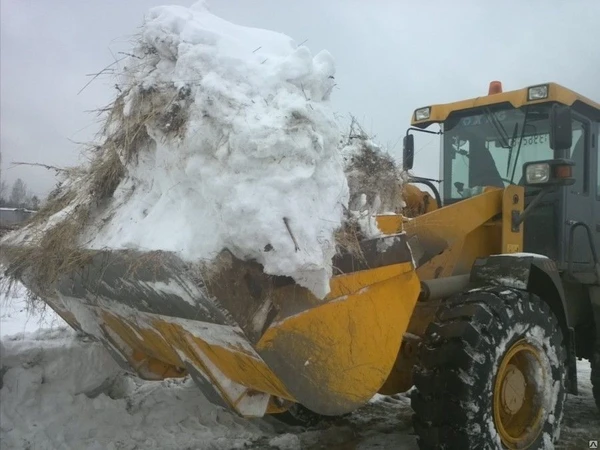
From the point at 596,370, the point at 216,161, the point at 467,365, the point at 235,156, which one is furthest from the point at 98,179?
the point at 596,370

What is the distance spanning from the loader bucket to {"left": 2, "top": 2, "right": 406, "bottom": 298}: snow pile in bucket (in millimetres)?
104

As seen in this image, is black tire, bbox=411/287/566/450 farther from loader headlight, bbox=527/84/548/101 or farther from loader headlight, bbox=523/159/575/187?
loader headlight, bbox=527/84/548/101

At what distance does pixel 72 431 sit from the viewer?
378 centimetres

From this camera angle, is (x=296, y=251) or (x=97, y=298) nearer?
(x=296, y=251)

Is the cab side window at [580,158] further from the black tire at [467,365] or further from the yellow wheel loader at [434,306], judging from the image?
the black tire at [467,365]

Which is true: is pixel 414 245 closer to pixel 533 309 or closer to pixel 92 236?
pixel 533 309

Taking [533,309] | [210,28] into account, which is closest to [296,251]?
[210,28]

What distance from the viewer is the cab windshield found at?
4.71m

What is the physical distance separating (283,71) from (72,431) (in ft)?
9.13

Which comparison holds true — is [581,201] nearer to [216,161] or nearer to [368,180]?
[368,180]

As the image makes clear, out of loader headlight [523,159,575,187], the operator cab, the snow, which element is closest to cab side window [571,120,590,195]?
the operator cab

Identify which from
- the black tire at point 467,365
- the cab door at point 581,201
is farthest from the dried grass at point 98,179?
the cab door at point 581,201

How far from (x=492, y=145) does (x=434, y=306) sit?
179 cm

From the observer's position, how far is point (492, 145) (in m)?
4.96
